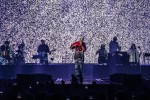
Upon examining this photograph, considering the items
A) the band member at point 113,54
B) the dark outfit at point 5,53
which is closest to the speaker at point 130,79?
the band member at point 113,54

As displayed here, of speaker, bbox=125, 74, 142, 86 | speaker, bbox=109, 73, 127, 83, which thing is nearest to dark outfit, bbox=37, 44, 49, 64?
speaker, bbox=109, 73, 127, 83

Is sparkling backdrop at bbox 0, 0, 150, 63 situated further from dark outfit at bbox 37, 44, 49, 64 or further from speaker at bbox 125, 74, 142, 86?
speaker at bbox 125, 74, 142, 86

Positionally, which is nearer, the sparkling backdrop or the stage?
the stage

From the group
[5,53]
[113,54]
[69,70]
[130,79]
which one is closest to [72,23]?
[113,54]

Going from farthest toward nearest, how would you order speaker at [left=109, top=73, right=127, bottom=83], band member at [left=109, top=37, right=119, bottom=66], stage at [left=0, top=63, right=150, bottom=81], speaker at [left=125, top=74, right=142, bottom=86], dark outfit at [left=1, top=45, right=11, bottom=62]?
1. dark outfit at [left=1, top=45, right=11, bottom=62]
2. band member at [left=109, top=37, right=119, bottom=66]
3. stage at [left=0, top=63, right=150, bottom=81]
4. speaker at [left=109, top=73, right=127, bottom=83]
5. speaker at [left=125, top=74, right=142, bottom=86]

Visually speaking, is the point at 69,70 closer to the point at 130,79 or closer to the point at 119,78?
the point at 119,78

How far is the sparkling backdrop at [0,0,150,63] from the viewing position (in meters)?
26.5

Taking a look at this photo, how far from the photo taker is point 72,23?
88.9 feet

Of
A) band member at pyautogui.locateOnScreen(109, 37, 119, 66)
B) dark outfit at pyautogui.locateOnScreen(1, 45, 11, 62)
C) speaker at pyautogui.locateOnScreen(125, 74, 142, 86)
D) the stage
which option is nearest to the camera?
speaker at pyautogui.locateOnScreen(125, 74, 142, 86)

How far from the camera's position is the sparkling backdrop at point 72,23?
26.5 m

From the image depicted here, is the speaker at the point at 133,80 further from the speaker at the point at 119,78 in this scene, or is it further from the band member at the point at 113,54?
the band member at the point at 113,54

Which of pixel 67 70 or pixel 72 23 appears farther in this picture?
pixel 72 23

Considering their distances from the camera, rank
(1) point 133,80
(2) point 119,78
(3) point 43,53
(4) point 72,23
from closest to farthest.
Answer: (1) point 133,80
(2) point 119,78
(3) point 43,53
(4) point 72,23

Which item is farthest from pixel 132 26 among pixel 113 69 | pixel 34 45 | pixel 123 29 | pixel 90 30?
pixel 113 69
